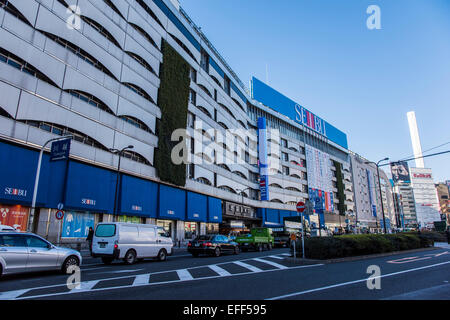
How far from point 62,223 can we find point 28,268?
49.7ft

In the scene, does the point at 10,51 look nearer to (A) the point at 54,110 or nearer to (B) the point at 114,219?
(A) the point at 54,110

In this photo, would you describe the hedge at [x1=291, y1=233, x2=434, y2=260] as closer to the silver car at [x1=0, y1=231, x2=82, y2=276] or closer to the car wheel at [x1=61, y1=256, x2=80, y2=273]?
the car wheel at [x1=61, y1=256, x2=80, y2=273]

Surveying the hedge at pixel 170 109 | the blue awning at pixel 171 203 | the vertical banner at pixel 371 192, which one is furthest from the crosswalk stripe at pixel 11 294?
the vertical banner at pixel 371 192

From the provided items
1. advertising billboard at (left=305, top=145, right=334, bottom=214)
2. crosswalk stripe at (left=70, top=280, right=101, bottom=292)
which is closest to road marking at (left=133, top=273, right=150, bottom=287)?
crosswalk stripe at (left=70, top=280, right=101, bottom=292)

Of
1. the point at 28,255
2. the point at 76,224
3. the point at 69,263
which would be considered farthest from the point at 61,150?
the point at 28,255

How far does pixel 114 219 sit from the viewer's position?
88.8ft

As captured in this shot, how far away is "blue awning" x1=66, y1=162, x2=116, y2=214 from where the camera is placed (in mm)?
23234

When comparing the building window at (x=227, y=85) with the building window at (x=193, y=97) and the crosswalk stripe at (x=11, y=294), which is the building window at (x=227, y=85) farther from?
the crosswalk stripe at (x=11, y=294)

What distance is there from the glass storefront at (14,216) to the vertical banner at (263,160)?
44151mm

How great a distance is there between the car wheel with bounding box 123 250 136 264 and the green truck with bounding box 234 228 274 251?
481 inches

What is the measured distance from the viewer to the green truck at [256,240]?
24625 millimetres
